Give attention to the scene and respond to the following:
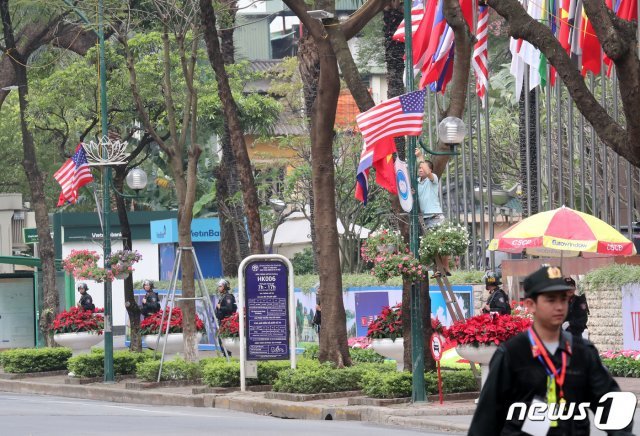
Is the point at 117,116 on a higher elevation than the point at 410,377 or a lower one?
higher

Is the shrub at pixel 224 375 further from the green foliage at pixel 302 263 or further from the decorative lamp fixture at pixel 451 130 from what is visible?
the green foliage at pixel 302 263

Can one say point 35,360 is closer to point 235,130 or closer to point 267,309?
point 235,130

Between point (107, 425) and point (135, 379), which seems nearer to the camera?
point (107, 425)

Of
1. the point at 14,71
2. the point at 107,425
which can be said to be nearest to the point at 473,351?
the point at 107,425

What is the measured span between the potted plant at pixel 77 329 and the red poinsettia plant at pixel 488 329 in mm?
14139

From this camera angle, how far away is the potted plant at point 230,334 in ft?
83.2

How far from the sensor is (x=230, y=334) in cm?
2550

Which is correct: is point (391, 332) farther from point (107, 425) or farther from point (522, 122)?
point (522, 122)

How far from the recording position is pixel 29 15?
3569 centimetres

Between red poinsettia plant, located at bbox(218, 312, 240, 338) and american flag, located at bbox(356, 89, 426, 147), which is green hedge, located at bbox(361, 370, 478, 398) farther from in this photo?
red poinsettia plant, located at bbox(218, 312, 240, 338)

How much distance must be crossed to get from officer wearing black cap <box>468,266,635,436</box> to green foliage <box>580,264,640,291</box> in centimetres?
1770

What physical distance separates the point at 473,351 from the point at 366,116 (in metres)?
3.83

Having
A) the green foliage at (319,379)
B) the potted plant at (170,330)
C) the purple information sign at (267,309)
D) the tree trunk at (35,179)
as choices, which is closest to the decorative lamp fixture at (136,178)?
the potted plant at (170,330)

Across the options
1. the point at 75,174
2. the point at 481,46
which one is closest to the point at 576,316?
the point at 481,46
